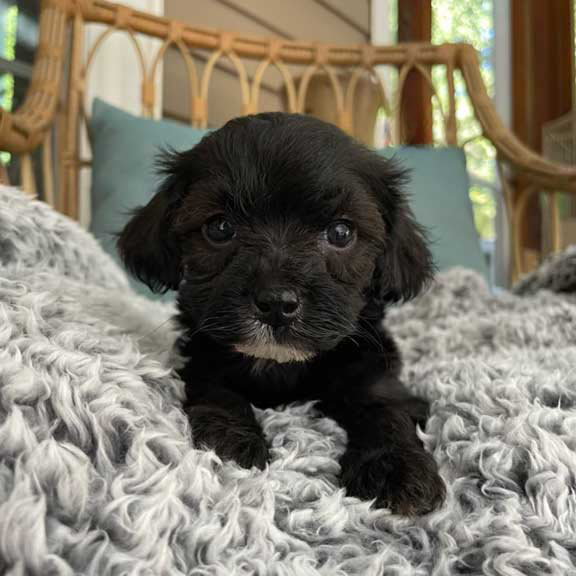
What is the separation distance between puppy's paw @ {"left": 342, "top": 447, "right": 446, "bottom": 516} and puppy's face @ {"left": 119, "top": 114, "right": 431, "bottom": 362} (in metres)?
0.20

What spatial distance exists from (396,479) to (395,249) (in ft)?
1.81

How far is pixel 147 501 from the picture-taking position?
663mm

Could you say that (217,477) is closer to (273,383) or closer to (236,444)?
(236,444)

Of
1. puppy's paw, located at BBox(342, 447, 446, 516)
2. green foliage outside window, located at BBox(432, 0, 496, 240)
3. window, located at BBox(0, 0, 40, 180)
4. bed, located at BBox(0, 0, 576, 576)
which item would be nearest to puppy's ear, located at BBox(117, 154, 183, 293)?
bed, located at BBox(0, 0, 576, 576)

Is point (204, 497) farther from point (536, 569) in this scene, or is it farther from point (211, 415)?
point (536, 569)

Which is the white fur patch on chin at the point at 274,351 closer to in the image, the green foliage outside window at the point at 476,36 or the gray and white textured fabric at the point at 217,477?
the gray and white textured fabric at the point at 217,477

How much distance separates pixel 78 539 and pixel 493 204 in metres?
5.03

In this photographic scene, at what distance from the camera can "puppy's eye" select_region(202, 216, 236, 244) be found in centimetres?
113

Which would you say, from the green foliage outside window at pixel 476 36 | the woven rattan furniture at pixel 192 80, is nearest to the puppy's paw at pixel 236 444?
the woven rattan furniture at pixel 192 80

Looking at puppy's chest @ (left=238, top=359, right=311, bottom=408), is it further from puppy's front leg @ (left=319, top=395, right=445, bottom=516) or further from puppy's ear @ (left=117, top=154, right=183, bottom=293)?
puppy's ear @ (left=117, top=154, right=183, bottom=293)

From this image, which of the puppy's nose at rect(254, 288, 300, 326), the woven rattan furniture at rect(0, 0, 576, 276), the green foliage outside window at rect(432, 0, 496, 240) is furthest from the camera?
the green foliage outside window at rect(432, 0, 496, 240)

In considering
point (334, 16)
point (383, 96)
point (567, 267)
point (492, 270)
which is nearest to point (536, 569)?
point (567, 267)

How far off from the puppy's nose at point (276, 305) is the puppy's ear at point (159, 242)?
0.39 meters

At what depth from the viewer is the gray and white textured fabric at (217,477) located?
62 cm
